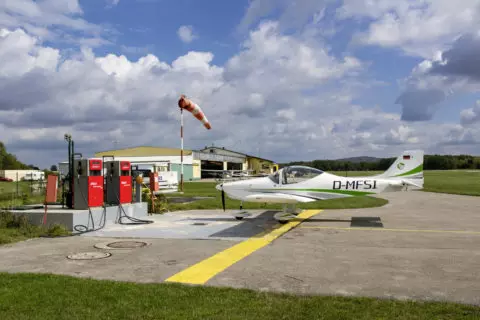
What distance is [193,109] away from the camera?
2233 centimetres

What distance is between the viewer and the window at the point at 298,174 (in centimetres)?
1430

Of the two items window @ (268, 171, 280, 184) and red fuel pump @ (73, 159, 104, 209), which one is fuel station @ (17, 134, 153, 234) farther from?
window @ (268, 171, 280, 184)

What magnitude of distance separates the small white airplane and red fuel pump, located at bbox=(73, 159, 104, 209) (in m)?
4.74

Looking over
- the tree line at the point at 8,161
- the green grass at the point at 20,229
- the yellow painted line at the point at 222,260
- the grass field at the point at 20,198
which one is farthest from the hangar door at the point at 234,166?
the yellow painted line at the point at 222,260

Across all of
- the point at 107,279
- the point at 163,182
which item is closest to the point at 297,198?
the point at 107,279

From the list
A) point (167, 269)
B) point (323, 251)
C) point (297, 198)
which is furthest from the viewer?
point (297, 198)

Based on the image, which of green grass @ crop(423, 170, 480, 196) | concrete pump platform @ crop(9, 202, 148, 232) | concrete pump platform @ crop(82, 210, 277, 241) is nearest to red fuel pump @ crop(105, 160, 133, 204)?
concrete pump platform @ crop(9, 202, 148, 232)

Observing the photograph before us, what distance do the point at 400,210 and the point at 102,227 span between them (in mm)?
12273

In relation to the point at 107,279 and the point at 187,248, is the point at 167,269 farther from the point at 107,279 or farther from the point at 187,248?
the point at 187,248

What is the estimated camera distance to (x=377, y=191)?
14.0 meters

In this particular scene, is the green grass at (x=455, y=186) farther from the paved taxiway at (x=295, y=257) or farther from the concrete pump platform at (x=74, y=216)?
the concrete pump platform at (x=74, y=216)

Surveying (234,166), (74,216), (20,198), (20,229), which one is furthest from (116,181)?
(234,166)

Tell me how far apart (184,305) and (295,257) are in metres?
3.61

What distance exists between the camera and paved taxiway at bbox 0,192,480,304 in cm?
639
